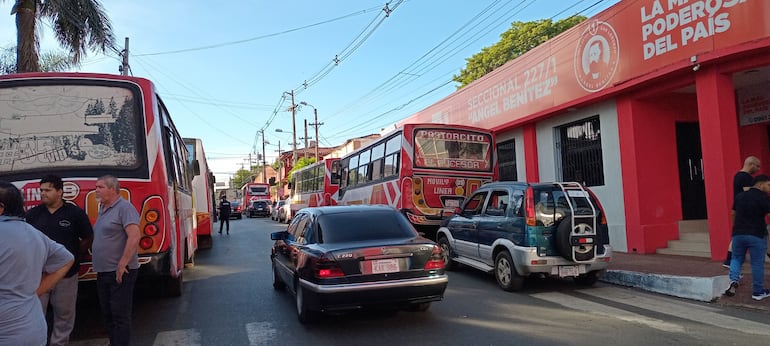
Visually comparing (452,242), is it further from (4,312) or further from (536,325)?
(4,312)

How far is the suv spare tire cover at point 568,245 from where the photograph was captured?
24.8 feet

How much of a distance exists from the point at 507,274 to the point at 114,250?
18.4ft

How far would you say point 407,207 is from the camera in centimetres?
1209

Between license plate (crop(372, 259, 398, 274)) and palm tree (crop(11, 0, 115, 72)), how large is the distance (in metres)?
13.4

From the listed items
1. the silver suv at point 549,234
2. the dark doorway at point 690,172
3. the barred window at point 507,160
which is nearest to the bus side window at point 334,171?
the barred window at point 507,160

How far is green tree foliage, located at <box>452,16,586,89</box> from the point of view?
30156mm

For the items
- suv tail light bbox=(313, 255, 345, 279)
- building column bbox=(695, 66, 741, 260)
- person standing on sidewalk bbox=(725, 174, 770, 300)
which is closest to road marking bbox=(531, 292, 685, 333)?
person standing on sidewalk bbox=(725, 174, 770, 300)

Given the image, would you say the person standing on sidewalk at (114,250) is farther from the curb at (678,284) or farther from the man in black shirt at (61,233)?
the curb at (678,284)

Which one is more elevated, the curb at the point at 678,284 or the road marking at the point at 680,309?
the curb at the point at 678,284

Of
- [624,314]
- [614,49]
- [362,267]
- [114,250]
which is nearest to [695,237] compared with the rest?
[614,49]

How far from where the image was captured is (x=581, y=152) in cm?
1389

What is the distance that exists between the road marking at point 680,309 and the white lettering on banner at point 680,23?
16.8 ft

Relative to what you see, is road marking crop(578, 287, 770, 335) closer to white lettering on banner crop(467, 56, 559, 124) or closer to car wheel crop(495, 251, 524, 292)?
car wheel crop(495, 251, 524, 292)

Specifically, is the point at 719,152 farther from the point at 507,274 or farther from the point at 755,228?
the point at 507,274
